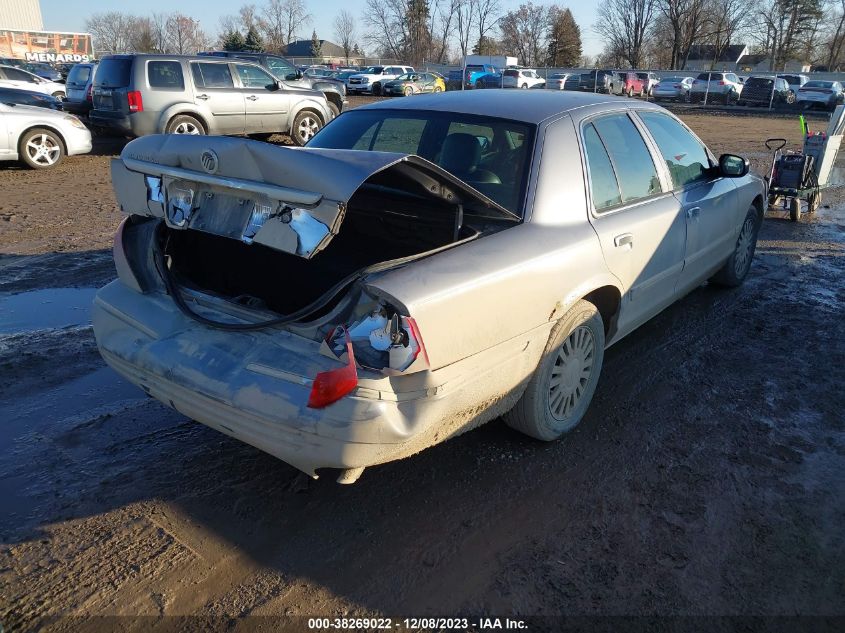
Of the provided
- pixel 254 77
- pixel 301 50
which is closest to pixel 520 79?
pixel 254 77

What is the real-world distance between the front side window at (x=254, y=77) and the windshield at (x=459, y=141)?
33.3 ft

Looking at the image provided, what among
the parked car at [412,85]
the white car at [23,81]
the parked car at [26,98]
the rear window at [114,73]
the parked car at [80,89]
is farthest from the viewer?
the parked car at [412,85]

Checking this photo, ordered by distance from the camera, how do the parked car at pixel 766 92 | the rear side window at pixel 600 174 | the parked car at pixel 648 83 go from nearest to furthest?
the rear side window at pixel 600 174
the parked car at pixel 766 92
the parked car at pixel 648 83

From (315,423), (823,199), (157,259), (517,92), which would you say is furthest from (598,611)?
(823,199)

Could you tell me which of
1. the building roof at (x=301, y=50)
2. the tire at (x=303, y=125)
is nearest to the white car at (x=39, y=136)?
the tire at (x=303, y=125)

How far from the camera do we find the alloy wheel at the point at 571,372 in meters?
3.34

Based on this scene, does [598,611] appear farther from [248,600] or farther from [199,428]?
[199,428]

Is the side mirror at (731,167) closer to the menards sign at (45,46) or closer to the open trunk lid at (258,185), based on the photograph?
the open trunk lid at (258,185)

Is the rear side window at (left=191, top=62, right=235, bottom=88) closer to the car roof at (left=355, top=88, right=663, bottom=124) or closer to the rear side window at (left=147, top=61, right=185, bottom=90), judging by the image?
the rear side window at (left=147, top=61, right=185, bottom=90)

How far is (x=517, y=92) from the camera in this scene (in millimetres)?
4086

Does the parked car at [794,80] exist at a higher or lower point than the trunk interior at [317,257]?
higher

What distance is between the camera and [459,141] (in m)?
3.61

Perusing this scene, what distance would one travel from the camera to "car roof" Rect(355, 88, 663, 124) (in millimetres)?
3557

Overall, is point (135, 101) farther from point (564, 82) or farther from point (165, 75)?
point (564, 82)
